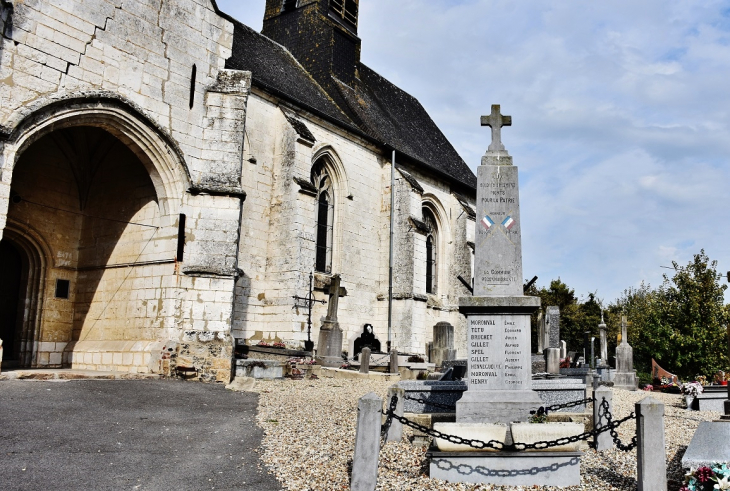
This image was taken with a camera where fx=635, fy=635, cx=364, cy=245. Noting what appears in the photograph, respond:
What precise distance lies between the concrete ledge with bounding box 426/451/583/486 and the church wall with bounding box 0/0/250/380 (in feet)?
21.9

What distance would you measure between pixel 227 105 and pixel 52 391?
20.4 ft

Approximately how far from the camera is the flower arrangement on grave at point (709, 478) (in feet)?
14.8

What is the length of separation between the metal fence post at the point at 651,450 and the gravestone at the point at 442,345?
1239 cm

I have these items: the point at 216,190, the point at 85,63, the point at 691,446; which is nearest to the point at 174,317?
the point at 216,190

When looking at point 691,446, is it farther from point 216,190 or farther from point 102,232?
point 102,232

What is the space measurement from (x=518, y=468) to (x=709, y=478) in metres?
1.41

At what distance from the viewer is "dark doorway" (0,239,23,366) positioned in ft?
42.3

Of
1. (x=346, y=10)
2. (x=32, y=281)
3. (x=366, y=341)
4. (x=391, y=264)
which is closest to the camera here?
(x=32, y=281)

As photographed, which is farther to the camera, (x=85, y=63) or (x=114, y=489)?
(x=85, y=63)

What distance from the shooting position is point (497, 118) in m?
7.04

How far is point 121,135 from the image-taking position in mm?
11188

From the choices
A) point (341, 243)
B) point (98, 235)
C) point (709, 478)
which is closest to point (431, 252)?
point (341, 243)

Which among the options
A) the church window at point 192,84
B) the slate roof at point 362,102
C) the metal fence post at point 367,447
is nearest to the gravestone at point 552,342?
the slate roof at point 362,102

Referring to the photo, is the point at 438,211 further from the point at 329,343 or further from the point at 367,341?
the point at 329,343
